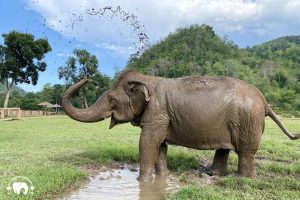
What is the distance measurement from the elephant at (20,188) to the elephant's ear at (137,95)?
9.17 feet

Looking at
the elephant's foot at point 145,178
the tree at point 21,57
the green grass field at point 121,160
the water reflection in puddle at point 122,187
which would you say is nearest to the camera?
the green grass field at point 121,160

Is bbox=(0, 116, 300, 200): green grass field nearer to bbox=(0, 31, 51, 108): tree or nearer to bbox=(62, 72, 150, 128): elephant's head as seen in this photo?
bbox=(62, 72, 150, 128): elephant's head

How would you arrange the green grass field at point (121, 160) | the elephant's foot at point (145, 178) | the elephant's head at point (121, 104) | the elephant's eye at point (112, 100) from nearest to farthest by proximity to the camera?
1. the green grass field at point (121, 160)
2. the elephant's foot at point (145, 178)
3. the elephant's head at point (121, 104)
4. the elephant's eye at point (112, 100)

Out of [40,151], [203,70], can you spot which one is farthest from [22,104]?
[40,151]

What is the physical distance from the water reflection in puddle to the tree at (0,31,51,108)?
32646 mm

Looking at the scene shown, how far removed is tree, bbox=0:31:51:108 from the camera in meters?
38.9

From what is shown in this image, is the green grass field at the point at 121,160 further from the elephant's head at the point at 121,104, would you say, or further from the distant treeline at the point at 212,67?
the distant treeline at the point at 212,67

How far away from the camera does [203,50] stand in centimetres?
11112

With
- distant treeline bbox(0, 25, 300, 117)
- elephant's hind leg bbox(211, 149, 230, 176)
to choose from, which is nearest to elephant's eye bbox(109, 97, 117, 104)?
elephant's hind leg bbox(211, 149, 230, 176)

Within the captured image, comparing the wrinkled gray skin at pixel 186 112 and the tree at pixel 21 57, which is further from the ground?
the tree at pixel 21 57

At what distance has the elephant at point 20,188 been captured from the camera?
6031mm

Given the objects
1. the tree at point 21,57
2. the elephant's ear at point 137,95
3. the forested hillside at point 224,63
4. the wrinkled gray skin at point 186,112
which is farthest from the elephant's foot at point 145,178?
the forested hillside at point 224,63

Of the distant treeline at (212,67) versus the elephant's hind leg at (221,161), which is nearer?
the elephant's hind leg at (221,161)

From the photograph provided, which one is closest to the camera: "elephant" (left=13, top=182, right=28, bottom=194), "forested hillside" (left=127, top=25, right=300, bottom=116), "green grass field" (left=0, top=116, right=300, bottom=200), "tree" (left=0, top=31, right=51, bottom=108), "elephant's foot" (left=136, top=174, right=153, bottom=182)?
"elephant" (left=13, top=182, right=28, bottom=194)
